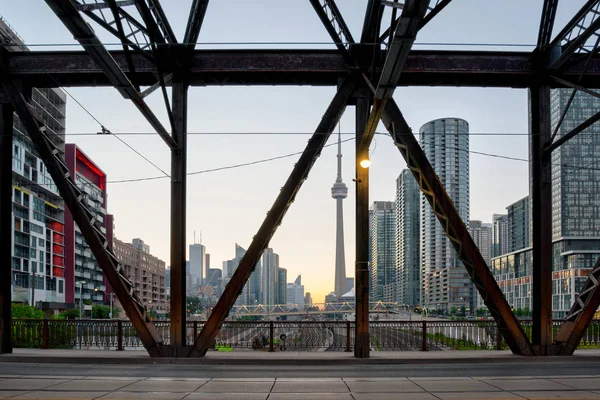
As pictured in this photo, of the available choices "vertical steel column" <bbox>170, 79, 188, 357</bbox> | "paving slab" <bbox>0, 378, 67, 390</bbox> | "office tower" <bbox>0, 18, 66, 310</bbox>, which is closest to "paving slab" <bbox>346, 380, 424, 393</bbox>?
"paving slab" <bbox>0, 378, 67, 390</bbox>

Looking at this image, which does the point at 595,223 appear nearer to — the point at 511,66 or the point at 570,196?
the point at 570,196

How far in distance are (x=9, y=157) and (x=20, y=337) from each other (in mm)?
6607

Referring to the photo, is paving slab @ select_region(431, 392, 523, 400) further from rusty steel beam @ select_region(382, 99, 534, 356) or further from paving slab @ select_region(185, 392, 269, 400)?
rusty steel beam @ select_region(382, 99, 534, 356)

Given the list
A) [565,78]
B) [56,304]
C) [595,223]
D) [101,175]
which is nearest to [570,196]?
[595,223]

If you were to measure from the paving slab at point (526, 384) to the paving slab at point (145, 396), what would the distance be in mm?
5945

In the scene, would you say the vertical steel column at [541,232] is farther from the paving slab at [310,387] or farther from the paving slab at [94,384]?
the paving slab at [94,384]

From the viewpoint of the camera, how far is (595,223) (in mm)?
190250

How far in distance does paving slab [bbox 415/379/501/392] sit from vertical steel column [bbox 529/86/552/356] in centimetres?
553

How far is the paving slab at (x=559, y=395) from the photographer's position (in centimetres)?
949

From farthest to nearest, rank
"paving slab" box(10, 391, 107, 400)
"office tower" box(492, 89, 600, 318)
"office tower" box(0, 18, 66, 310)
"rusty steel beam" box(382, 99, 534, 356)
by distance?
"office tower" box(492, 89, 600, 318) → "office tower" box(0, 18, 66, 310) → "rusty steel beam" box(382, 99, 534, 356) → "paving slab" box(10, 391, 107, 400)

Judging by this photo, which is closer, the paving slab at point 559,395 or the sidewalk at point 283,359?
the paving slab at point 559,395

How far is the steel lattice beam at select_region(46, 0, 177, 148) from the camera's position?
1111 cm

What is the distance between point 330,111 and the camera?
16109 mm

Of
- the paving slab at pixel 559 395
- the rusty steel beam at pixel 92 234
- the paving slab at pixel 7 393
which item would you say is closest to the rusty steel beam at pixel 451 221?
the paving slab at pixel 559 395
